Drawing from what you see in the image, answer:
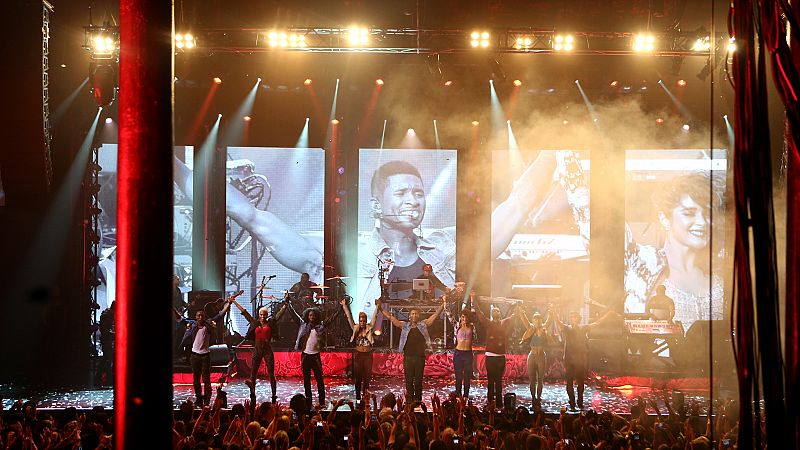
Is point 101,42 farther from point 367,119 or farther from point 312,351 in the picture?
point 367,119

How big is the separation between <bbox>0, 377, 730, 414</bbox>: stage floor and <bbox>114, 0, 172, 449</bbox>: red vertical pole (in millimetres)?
9477

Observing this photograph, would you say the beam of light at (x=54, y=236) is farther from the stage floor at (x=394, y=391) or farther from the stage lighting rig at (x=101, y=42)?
the stage lighting rig at (x=101, y=42)

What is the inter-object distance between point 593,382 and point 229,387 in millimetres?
6681

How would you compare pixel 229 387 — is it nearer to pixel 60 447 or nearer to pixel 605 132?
pixel 60 447

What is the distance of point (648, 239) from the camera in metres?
16.6

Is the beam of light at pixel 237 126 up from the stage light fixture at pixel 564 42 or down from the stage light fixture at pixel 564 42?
down

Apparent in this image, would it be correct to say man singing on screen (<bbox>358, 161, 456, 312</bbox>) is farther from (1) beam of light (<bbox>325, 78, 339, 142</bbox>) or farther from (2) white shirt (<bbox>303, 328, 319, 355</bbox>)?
(2) white shirt (<bbox>303, 328, 319, 355</bbox>)

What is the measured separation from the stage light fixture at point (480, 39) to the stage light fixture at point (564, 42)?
1.20 metres

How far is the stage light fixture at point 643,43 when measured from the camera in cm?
1259

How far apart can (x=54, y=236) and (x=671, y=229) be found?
43.4ft

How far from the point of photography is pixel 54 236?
14586mm

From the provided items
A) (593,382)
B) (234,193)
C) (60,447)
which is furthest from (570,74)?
(60,447)

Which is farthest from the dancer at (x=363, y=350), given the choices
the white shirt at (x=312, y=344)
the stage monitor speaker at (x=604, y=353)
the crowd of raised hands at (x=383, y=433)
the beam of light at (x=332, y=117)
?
the beam of light at (x=332, y=117)

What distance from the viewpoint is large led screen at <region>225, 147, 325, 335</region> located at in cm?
1664
